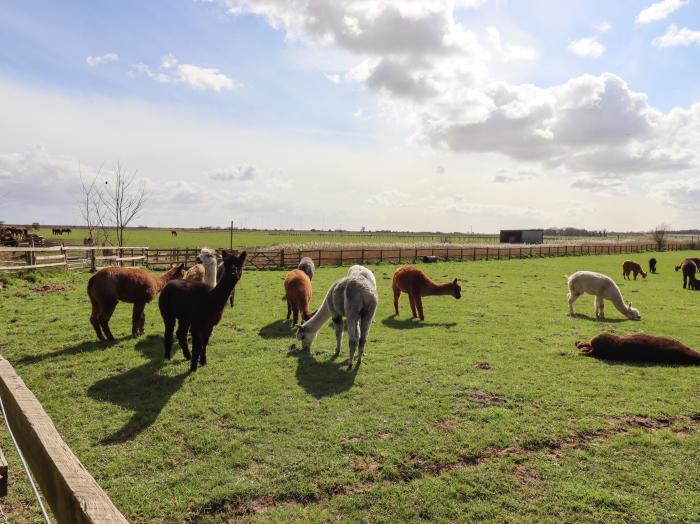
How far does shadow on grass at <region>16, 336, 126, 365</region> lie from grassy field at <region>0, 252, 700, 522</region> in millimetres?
55

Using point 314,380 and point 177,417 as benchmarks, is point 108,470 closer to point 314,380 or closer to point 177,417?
point 177,417

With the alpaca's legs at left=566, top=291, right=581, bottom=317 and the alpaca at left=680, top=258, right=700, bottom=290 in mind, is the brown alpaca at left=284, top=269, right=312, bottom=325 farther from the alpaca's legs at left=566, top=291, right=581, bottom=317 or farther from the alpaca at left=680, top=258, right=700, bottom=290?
the alpaca at left=680, top=258, right=700, bottom=290

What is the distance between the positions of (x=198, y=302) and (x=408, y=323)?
6206mm

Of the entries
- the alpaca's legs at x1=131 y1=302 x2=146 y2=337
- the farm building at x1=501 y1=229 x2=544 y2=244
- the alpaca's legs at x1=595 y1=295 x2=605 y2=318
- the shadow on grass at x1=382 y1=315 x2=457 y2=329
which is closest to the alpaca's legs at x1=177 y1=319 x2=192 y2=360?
the alpaca's legs at x1=131 y1=302 x2=146 y2=337

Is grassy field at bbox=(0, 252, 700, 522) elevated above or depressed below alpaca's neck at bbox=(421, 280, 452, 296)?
below

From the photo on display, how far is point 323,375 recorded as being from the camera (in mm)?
6980

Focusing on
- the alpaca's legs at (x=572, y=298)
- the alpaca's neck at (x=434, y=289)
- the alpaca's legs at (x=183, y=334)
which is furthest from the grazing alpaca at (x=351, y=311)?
the alpaca's legs at (x=572, y=298)

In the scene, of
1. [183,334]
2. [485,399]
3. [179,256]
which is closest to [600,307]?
[485,399]

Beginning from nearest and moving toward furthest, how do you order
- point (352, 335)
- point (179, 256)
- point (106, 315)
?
1. point (352, 335)
2. point (106, 315)
3. point (179, 256)

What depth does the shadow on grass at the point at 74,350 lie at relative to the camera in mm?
7407

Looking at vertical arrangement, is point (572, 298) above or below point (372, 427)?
above

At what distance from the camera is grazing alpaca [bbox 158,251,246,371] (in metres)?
7.00

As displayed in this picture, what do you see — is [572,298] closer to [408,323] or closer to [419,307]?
[419,307]

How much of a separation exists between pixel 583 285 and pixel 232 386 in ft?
37.4
